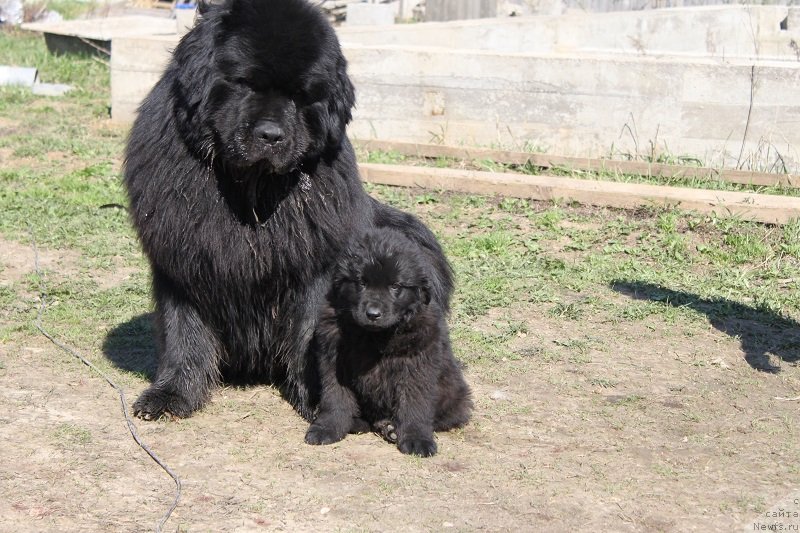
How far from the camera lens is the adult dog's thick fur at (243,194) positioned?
4141 millimetres

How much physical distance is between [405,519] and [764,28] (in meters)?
12.6

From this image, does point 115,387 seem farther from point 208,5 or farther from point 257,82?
point 208,5

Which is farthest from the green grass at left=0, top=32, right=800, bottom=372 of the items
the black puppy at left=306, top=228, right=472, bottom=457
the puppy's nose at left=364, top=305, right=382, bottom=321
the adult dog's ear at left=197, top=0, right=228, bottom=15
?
the adult dog's ear at left=197, top=0, right=228, bottom=15

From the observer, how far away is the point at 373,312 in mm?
4051

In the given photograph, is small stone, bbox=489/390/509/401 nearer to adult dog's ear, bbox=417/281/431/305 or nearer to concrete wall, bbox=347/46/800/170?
adult dog's ear, bbox=417/281/431/305

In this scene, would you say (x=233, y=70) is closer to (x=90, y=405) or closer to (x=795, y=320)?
(x=90, y=405)

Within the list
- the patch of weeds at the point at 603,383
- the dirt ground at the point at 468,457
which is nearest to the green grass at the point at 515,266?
the patch of weeds at the point at 603,383

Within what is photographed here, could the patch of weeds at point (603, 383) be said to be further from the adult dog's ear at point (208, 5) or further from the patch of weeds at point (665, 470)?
the adult dog's ear at point (208, 5)

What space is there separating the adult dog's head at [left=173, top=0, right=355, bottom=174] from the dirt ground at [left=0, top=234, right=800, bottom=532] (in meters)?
1.25

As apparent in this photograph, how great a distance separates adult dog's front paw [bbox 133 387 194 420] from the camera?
446 cm

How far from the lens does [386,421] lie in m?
4.34

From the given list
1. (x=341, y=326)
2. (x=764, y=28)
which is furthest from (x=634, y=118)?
(x=764, y=28)

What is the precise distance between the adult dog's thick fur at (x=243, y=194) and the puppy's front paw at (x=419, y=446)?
25.0 inches

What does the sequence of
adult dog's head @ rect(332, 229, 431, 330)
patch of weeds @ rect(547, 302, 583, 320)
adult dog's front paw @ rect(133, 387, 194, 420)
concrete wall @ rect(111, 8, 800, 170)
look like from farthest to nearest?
concrete wall @ rect(111, 8, 800, 170), patch of weeds @ rect(547, 302, 583, 320), adult dog's front paw @ rect(133, 387, 194, 420), adult dog's head @ rect(332, 229, 431, 330)
